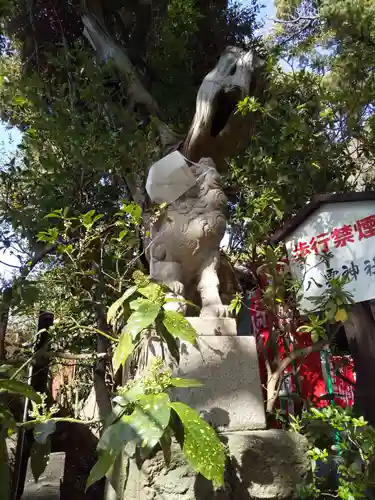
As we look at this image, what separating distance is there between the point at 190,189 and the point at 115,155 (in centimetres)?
143

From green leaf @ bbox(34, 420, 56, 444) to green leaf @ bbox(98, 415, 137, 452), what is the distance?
0.32 m

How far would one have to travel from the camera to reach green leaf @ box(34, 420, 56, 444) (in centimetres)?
145

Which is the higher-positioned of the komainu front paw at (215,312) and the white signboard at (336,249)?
the white signboard at (336,249)

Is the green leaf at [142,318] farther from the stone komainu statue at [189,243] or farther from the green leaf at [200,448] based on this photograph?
the stone komainu statue at [189,243]

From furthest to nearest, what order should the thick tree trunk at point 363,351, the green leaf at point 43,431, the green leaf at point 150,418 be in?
the thick tree trunk at point 363,351
the green leaf at point 43,431
the green leaf at point 150,418

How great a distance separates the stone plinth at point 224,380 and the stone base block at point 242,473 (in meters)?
0.13

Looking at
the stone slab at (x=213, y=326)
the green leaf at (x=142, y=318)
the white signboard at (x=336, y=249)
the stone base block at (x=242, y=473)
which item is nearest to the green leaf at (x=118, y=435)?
the green leaf at (x=142, y=318)

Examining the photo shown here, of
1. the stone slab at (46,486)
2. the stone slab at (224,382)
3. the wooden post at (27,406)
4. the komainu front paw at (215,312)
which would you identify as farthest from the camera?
the komainu front paw at (215,312)

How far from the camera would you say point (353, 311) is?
2.71 metres

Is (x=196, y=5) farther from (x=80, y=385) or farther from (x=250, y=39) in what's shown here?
(x=80, y=385)

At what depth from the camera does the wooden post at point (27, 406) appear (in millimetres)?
2086

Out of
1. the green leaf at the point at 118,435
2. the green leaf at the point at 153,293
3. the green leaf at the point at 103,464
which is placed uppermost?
the green leaf at the point at 153,293

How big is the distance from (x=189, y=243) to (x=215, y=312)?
45cm

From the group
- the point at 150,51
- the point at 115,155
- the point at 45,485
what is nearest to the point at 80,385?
the point at 115,155
